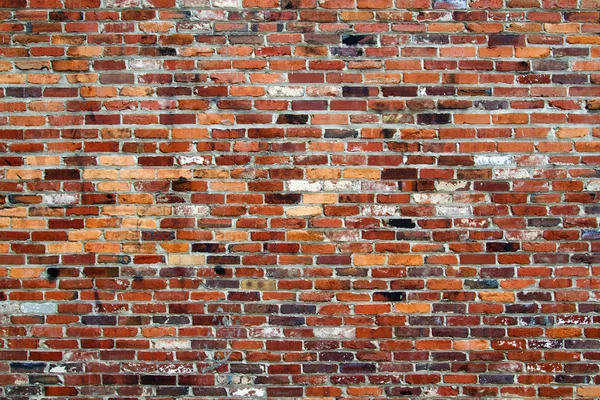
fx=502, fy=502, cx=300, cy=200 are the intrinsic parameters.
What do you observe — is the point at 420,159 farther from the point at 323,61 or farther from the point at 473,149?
the point at 323,61

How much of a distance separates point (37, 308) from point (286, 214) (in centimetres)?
151

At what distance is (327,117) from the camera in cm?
285

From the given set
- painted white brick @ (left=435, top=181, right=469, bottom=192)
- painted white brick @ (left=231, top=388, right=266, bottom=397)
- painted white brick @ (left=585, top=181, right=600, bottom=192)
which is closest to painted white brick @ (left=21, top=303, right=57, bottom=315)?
painted white brick @ (left=231, top=388, right=266, bottom=397)

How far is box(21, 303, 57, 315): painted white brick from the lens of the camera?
9.35 feet

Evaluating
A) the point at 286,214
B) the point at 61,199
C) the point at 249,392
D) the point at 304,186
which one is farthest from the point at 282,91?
the point at 249,392

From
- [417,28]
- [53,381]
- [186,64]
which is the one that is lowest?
[53,381]

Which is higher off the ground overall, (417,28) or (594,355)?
(417,28)

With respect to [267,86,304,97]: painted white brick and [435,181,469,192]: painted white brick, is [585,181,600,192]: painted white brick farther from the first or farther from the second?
[267,86,304,97]: painted white brick

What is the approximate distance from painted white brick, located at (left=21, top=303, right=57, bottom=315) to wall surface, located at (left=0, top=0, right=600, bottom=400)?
16 mm

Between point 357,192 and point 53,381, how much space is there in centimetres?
203

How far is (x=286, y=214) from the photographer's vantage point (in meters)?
2.85

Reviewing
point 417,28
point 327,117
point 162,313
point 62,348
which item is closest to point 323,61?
point 327,117

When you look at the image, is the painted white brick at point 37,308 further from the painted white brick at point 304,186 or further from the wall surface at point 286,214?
the painted white brick at point 304,186

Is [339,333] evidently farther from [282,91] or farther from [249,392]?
[282,91]
